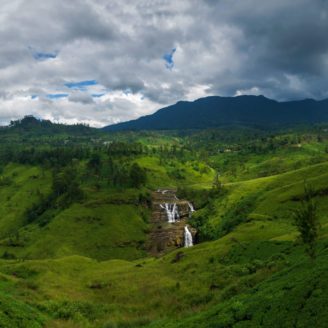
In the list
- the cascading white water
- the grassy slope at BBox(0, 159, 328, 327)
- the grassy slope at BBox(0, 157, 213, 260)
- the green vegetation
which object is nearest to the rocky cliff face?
the cascading white water

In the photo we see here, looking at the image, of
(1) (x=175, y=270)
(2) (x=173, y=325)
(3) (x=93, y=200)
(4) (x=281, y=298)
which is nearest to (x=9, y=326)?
(2) (x=173, y=325)

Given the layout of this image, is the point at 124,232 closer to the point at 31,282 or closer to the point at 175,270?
the point at 175,270

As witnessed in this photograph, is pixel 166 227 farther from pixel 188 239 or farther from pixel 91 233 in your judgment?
pixel 91 233

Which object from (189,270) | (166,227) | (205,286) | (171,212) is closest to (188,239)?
(166,227)

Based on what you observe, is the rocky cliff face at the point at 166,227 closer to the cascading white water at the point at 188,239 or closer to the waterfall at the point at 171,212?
the waterfall at the point at 171,212

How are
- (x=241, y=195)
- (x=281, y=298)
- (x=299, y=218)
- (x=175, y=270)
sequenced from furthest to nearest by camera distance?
(x=241, y=195), (x=175, y=270), (x=299, y=218), (x=281, y=298)

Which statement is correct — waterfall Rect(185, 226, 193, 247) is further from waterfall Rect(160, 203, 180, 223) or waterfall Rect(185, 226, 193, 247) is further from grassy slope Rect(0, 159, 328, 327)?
grassy slope Rect(0, 159, 328, 327)
